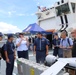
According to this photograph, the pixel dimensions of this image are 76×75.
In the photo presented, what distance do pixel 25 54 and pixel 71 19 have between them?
2881 cm

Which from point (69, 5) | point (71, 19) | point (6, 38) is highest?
point (69, 5)

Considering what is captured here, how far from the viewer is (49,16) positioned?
43.2 m

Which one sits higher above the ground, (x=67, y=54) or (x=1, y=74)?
(x=67, y=54)

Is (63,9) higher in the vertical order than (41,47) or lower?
higher

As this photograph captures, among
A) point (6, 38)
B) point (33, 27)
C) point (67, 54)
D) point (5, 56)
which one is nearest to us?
point (5, 56)

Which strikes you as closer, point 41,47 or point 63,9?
point 41,47

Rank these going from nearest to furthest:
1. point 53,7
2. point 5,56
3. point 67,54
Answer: point 5,56 → point 67,54 → point 53,7

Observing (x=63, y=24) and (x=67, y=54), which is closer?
(x=67, y=54)

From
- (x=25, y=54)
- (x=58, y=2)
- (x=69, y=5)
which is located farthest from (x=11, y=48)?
(x=58, y=2)

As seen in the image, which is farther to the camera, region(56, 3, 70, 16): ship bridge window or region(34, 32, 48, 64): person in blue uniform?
region(56, 3, 70, 16): ship bridge window

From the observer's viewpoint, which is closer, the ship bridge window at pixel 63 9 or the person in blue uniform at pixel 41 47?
the person in blue uniform at pixel 41 47

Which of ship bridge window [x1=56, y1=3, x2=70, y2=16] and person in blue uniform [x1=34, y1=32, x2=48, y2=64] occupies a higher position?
ship bridge window [x1=56, y1=3, x2=70, y2=16]

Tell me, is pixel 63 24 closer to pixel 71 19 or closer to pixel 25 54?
pixel 71 19

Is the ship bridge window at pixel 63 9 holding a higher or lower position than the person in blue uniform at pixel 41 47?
higher
